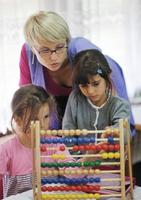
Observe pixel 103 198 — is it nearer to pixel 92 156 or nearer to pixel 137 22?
pixel 92 156

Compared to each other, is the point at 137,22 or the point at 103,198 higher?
the point at 137,22

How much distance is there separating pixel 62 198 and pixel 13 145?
36 centimetres

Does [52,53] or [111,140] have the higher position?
[52,53]

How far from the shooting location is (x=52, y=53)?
1.64 meters

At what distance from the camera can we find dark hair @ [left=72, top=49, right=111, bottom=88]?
148cm

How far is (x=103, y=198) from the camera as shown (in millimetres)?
1262

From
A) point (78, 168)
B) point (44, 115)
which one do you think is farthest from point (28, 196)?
point (44, 115)

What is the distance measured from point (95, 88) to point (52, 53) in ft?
0.87

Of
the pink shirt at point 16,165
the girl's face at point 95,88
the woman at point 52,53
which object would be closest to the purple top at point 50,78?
the woman at point 52,53

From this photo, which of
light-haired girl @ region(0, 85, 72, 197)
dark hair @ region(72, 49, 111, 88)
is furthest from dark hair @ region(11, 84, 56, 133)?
dark hair @ region(72, 49, 111, 88)

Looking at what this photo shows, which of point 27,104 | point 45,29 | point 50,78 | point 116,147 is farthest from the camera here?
point 50,78

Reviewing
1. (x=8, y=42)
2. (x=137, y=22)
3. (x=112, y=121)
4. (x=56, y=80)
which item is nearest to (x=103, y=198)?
(x=112, y=121)

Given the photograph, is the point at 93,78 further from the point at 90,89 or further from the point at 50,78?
the point at 50,78

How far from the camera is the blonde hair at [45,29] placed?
1596 millimetres
